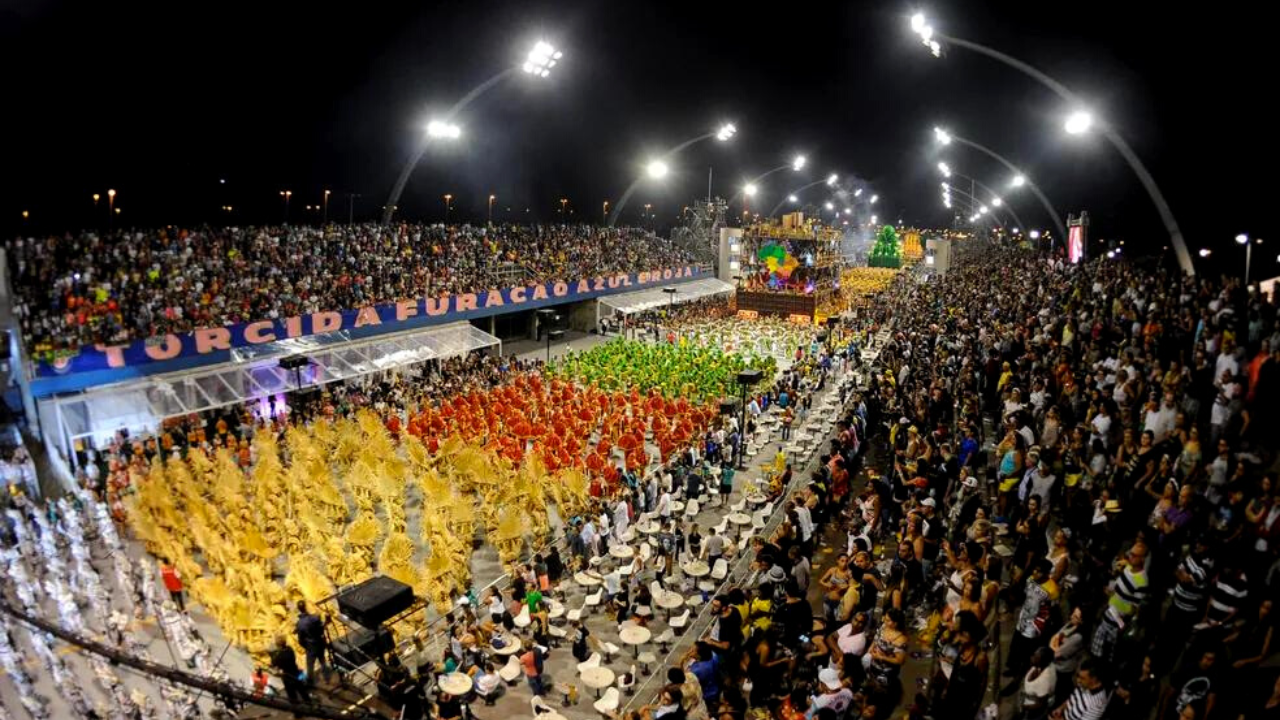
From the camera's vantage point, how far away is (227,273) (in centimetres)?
2500

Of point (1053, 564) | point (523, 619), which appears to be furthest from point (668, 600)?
point (1053, 564)

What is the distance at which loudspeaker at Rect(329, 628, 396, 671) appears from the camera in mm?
8391

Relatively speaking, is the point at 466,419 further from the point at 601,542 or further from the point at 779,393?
the point at 779,393

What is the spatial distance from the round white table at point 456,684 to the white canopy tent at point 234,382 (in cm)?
1393

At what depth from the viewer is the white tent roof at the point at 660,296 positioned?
41938mm

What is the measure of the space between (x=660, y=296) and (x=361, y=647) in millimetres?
38468

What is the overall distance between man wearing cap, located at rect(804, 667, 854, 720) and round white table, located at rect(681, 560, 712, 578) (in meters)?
4.12

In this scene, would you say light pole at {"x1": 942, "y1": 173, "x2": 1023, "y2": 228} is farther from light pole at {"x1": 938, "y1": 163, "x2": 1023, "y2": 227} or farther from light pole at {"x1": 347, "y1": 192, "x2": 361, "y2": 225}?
light pole at {"x1": 347, "y1": 192, "x2": 361, "y2": 225}

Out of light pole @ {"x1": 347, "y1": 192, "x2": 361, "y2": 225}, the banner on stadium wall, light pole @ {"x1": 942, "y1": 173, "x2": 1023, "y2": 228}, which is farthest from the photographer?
light pole @ {"x1": 942, "y1": 173, "x2": 1023, "y2": 228}

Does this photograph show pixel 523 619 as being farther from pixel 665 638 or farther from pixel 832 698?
pixel 832 698

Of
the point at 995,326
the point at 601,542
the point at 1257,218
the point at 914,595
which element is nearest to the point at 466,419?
the point at 601,542

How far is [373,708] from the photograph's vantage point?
796 cm

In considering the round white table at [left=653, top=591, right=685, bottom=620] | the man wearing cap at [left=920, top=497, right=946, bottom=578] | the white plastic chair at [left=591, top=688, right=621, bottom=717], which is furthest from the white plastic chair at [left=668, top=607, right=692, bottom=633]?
the man wearing cap at [left=920, top=497, right=946, bottom=578]

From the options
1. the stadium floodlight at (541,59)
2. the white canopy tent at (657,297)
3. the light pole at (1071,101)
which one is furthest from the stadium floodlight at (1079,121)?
the white canopy tent at (657,297)
